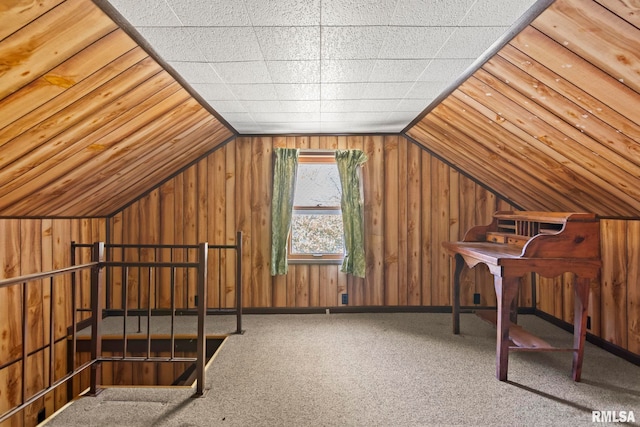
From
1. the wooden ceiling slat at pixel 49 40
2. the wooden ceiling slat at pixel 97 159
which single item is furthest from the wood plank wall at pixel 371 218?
the wooden ceiling slat at pixel 49 40

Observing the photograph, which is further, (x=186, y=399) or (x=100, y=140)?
(x=100, y=140)

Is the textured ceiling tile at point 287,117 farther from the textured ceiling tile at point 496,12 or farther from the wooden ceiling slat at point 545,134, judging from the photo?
the textured ceiling tile at point 496,12

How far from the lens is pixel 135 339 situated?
3.55m

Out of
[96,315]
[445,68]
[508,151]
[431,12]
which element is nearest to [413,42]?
[431,12]

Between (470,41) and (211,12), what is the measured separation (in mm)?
1421

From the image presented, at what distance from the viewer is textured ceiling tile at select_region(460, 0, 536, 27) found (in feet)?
5.63

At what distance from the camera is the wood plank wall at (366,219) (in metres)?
4.33

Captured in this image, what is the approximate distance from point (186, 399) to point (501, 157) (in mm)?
3160

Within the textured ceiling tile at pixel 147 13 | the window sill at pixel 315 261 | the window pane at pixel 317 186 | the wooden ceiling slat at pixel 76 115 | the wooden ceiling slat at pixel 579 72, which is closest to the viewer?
the textured ceiling tile at pixel 147 13

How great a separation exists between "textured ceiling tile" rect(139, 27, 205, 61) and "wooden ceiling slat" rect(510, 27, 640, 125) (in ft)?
5.87

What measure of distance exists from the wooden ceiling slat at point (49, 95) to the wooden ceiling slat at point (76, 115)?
4 centimetres

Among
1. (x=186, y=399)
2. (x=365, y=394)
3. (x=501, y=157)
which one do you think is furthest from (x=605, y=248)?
(x=186, y=399)

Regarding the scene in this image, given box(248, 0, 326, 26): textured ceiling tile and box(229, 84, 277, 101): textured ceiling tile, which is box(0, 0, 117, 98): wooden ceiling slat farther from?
box(229, 84, 277, 101): textured ceiling tile

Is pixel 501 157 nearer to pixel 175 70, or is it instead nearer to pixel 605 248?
pixel 605 248
